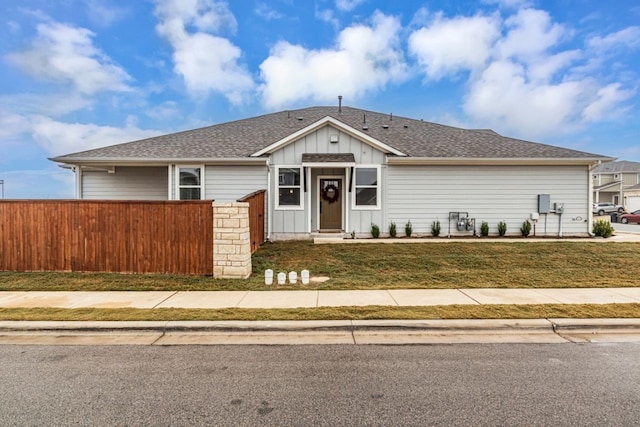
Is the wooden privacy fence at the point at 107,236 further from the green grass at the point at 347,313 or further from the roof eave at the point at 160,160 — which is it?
the roof eave at the point at 160,160

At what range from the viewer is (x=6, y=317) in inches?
211

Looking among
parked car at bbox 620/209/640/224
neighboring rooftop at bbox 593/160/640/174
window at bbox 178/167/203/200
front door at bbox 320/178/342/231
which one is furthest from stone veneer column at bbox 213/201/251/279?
neighboring rooftop at bbox 593/160/640/174

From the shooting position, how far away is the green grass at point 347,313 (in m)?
5.33

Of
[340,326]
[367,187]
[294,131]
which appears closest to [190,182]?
[294,131]

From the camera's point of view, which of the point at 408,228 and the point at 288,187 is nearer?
the point at 288,187

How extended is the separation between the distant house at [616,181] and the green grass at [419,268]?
3843 centimetres

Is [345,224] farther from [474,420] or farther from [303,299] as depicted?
[474,420]

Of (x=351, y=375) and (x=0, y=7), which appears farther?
(x=0, y=7)

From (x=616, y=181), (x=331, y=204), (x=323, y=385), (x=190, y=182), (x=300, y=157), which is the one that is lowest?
(x=323, y=385)

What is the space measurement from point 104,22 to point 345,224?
12.4 meters

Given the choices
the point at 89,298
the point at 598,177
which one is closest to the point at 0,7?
the point at 89,298

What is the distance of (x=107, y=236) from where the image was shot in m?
8.40

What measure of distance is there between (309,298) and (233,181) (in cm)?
775

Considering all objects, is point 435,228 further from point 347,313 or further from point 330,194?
point 347,313
